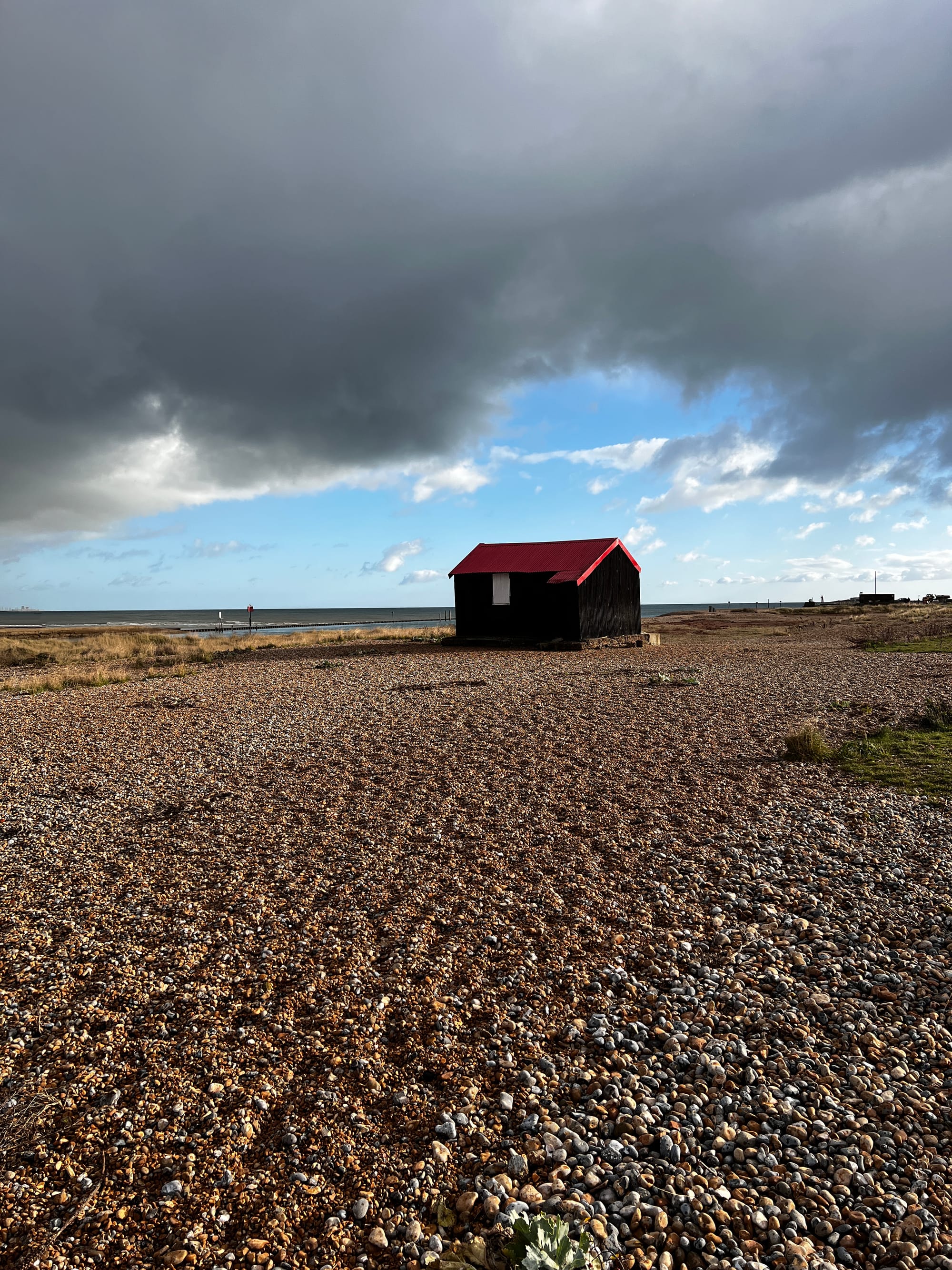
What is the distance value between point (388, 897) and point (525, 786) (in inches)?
152

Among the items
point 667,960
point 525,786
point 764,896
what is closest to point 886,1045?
point 667,960

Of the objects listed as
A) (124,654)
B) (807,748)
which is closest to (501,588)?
(124,654)

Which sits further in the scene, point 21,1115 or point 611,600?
point 611,600

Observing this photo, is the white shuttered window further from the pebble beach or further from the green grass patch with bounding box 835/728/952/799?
the pebble beach

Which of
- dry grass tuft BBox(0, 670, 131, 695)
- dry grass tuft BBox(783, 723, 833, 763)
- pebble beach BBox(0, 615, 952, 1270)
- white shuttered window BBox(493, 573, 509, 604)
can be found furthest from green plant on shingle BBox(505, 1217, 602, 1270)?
white shuttered window BBox(493, 573, 509, 604)

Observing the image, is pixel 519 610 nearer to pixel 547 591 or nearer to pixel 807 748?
pixel 547 591

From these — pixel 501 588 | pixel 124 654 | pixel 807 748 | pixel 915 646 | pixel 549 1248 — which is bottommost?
pixel 549 1248

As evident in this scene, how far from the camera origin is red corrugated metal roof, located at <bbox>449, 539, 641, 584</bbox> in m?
29.9

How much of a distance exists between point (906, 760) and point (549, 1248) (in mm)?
11029

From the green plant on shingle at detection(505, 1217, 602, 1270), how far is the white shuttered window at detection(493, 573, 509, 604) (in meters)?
28.2

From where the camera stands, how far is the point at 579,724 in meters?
14.7

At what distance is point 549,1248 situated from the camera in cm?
331

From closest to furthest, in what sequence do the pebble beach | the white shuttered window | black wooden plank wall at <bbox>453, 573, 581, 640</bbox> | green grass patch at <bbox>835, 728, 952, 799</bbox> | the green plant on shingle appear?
1. the green plant on shingle
2. the pebble beach
3. green grass patch at <bbox>835, 728, 952, 799</bbox>
4. black wooden plank wall at <bbox>453, 573, 581, 640</bbox>
5. the white shuttered window

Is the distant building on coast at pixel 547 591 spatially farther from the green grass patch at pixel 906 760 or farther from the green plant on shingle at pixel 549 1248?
the green plant on shingle at pixel 549 1248
